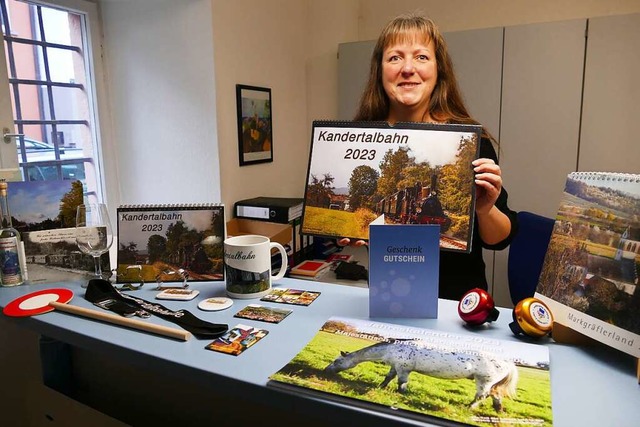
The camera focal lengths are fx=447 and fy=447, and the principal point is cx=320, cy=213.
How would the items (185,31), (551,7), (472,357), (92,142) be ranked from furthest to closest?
(551,7) → (92,142) → (185,31) → (472,357)

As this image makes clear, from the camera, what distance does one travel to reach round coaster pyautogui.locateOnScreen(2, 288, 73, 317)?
3.03 ft

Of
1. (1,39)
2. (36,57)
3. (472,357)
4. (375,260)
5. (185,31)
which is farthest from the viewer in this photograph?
(185,31)

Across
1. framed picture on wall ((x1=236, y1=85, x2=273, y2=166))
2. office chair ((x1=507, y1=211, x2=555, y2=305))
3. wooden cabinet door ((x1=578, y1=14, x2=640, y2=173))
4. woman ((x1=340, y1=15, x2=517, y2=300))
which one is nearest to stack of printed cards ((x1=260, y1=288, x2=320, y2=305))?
woman ((x1=340, y1=15, x2=517, y2=300))

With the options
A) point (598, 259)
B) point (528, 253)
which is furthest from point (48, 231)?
point (528, 253)

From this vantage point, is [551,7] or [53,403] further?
[551,7]

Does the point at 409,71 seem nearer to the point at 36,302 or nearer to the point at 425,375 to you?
the point at 425,375

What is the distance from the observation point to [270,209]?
239cm

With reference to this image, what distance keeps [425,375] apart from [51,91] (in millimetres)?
2319

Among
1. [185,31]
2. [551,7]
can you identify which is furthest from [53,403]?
[551,7]

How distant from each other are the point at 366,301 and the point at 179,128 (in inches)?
72.3

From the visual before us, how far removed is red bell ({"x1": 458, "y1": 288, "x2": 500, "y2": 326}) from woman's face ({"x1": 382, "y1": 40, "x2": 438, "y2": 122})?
58cm

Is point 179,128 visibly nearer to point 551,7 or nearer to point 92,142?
point 92,142

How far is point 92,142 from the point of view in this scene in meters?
2.49

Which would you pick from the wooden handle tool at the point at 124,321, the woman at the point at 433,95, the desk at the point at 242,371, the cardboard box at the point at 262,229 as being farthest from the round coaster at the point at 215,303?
the cardboard box at the point at 262,229
